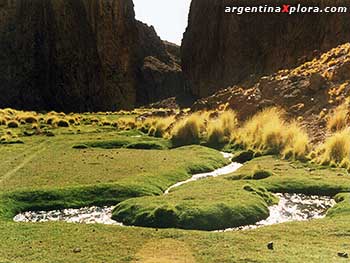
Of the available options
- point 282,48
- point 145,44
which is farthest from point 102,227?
point 145,44

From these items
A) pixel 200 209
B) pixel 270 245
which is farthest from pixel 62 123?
pixel 270 245

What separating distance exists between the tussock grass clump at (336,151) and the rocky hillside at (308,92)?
289 centimetres

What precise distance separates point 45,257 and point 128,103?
102124mm

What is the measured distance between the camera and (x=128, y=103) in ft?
366

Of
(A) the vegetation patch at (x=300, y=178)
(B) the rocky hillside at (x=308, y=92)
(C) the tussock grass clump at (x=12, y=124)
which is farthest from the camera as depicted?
(C) the tussock grass clump at (x=12, y=124)

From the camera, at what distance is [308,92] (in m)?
30.0

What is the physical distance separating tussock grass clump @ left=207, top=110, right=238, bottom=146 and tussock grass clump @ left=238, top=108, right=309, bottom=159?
A: 0.95 metres

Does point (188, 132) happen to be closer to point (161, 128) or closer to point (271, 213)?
point (161, 128)

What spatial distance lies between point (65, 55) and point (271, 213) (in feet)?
303

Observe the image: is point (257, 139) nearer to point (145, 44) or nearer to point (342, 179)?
point (342, 179)

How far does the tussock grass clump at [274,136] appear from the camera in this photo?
22.8 m

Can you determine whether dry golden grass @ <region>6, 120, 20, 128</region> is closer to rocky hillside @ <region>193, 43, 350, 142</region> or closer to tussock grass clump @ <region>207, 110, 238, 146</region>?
rocky hillside @ <region>193, 43, 350, 142</region>

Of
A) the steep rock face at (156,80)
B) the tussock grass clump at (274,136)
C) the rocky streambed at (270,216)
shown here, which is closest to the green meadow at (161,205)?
the rocky streambed at (270,216)

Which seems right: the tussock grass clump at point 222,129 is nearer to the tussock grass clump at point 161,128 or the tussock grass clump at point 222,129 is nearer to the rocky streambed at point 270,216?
the tussock grass clump at point 161,128
